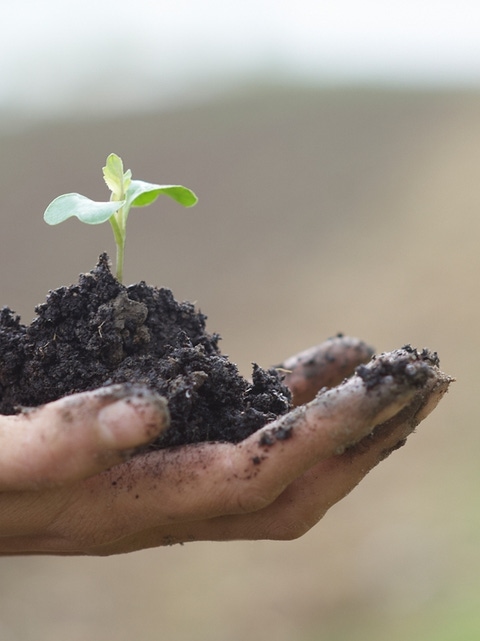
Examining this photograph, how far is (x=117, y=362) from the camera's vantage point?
0.98 meters

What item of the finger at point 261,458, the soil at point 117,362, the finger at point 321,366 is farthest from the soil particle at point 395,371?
the finger at point 321,366

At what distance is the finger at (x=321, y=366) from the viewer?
1372 mm

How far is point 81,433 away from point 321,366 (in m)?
0.81

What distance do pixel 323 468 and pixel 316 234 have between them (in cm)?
588

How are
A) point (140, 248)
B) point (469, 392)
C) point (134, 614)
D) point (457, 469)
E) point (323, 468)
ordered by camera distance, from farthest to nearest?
point (140, 248)
point (469, 392)
point (457, 469)
point (134, 614)
point (323, 468)

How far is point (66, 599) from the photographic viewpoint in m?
3.39

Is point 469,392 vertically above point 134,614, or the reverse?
point 469,392

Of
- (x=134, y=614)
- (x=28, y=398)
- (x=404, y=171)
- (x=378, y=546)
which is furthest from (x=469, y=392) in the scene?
(x=28, y=398)

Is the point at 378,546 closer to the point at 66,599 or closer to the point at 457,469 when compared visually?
the point at 457,469

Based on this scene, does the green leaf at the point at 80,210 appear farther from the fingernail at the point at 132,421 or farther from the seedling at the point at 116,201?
the fingernail at the point at 132,421

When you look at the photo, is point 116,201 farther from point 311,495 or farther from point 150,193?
point 311,495

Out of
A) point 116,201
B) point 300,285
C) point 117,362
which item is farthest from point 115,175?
point 300,285

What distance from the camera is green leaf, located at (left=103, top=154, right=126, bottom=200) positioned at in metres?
1.04

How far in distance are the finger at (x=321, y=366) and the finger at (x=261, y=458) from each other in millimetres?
516
